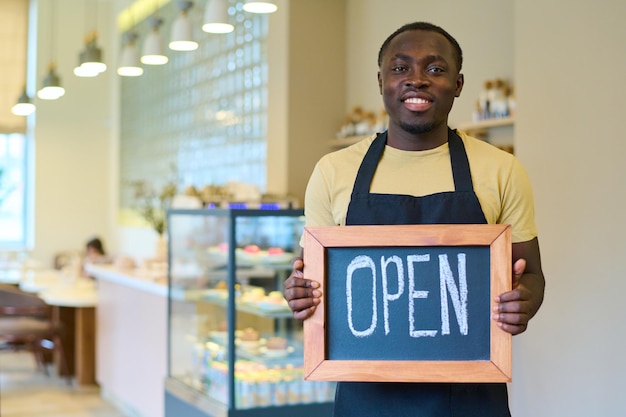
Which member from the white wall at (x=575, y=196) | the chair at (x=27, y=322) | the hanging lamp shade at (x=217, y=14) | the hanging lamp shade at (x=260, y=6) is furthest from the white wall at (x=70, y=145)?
the white wall at (x=575, y=196)

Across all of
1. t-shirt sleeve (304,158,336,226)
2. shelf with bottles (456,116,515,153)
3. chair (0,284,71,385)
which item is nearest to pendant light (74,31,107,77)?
chair (0,284,71,385)

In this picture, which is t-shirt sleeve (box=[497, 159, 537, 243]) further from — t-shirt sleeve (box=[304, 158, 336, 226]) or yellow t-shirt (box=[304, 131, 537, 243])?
t-shirt sleeve (box=[304, 158, 336, 226])

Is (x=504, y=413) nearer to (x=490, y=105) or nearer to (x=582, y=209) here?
(x=582, y=209)

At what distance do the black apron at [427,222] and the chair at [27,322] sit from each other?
5.64 meters

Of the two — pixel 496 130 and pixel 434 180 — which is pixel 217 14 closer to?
pixel 496 130

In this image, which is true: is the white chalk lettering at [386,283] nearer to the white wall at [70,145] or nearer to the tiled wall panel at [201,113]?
the tiled wall panel at [201,113]

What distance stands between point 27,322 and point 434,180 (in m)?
6.10

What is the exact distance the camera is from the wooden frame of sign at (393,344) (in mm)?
1515

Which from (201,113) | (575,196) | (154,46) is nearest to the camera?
(575,196)

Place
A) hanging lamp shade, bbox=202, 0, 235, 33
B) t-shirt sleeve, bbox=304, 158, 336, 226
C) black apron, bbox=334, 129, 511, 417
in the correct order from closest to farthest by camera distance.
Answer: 1. black apron, bbox=334, 129, 511, 417
2. t-shirt sleeve, bbox=304, 158, 336, 226
3. hanging lamp shade, bbox=202, 0, 235, 33

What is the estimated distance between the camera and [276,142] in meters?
6.36

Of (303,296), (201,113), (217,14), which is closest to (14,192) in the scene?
(201,113)

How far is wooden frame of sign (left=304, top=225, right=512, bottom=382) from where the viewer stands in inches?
59.6

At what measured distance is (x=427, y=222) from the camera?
→ 1.63 m
